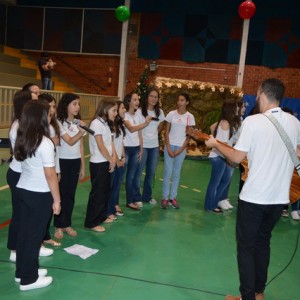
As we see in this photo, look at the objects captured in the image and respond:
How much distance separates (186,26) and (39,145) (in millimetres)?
11411

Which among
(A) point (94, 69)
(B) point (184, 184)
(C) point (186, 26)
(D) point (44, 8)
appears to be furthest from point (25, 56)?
(B) point (184, 184)

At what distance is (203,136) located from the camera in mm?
2857

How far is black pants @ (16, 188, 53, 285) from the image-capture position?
8.20 ft

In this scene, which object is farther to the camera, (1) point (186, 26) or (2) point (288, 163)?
(1) point (186, 26)

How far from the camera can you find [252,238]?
242 centimetres

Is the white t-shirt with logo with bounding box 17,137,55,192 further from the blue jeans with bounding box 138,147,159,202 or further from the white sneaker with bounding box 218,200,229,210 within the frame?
the white sneaker with bounding box 218,200,229,210

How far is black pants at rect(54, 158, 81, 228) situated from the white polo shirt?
6.17ft

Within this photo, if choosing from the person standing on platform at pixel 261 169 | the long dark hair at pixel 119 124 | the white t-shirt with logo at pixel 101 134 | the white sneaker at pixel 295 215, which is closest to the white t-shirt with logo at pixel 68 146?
the white t-shirt with logo at pixel 101 134

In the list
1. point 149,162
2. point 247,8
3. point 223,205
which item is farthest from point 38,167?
point 247,8

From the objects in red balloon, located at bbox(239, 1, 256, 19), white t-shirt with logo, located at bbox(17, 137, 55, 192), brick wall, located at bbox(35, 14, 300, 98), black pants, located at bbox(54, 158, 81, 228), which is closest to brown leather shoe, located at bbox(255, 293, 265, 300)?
white t-shirt with logo, located at bbox(17, 137, 55, 192)

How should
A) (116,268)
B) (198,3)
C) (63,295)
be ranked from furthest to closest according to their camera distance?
(198,3) < (116,268) < (63,295)

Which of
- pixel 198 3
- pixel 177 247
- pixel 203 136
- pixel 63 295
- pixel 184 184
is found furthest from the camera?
pixel 198 3

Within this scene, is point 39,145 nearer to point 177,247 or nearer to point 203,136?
point 203,136

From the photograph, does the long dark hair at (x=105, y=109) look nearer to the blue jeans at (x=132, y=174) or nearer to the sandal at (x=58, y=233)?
the blue jeans at (x=132, y=174)
